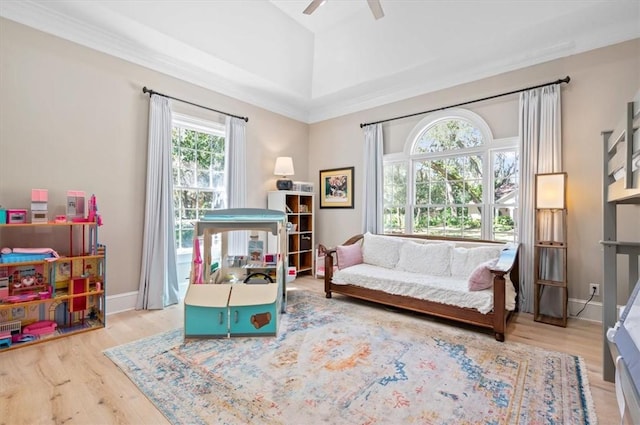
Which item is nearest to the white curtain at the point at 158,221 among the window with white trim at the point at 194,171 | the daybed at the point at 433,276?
the window with white trim at the point at 194,171

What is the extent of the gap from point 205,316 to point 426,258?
2.54 metres

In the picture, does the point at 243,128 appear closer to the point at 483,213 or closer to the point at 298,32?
the point at 298,32

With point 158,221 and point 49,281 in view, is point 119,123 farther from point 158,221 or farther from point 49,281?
point 49,281

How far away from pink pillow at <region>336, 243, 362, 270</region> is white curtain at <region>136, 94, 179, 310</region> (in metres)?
A: 2.07

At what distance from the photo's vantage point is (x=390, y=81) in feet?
13.8

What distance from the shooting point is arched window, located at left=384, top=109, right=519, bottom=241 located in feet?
12.1

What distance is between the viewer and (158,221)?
3.52 m

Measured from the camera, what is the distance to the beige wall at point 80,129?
269 cm

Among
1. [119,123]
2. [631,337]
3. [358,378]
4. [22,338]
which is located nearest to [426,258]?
[358,378]

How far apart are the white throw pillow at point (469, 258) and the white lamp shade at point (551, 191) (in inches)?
24.8

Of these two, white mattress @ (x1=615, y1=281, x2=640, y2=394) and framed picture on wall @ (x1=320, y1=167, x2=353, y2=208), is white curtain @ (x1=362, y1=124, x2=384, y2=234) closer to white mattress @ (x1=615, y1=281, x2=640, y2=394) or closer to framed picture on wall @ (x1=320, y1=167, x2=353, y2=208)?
framed picture on wall @ (x1=320, y1=167, x2=353, y2=208)

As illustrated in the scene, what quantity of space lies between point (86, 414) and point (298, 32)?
437 cm

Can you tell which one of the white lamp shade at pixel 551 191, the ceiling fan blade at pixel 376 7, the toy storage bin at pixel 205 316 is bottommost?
the toy storage bin at pixel 205 316

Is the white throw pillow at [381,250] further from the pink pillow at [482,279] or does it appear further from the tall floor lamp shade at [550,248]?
the tall floor lamp shade at [550,248]
